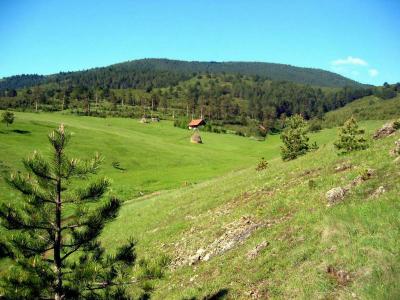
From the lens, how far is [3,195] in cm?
5206

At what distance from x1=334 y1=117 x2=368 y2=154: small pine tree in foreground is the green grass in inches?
41.5

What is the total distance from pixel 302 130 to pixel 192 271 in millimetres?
28039

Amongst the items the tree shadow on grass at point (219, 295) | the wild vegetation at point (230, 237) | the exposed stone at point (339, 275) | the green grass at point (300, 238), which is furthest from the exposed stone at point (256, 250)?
the exposed stone at point (339, 275)

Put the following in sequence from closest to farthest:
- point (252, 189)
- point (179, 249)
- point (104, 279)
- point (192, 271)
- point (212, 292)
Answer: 1. point (104, 279)
2. point (212, 292)
3. point (192, 271)
4. point (179, 249)
5. point (252, 189)

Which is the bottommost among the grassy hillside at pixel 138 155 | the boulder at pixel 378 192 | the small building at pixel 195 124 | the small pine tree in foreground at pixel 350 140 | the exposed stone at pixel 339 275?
the grassy hillside at pixel 138 155

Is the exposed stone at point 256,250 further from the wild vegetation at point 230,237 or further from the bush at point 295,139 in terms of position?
the bush at point 295,139

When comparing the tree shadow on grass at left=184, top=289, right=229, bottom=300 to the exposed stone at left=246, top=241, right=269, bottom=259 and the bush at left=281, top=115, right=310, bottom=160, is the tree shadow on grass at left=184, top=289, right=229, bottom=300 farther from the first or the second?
the bush at left=281, top=115, right=310, bottom=160

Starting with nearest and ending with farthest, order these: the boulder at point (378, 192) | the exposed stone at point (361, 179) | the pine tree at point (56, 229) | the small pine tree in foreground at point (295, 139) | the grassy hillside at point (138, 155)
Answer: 1. the pine tree at point (56, 229)
2. the boulder at point (378, 192)
3. the exposed stone at point (361, 179)
4. the small pine tree in foreground at point (295, 139)
5. the grassy hillside at point (138, 155)

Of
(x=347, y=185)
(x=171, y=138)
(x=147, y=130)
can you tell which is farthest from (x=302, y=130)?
(x=147, y=130)

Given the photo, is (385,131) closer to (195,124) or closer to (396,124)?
(396,124)

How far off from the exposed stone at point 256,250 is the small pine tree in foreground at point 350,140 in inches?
607

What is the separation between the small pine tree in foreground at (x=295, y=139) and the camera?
4584 centimetres

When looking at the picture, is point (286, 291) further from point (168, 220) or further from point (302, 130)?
point (302, 130)

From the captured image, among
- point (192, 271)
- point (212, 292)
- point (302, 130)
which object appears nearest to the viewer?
point (212, 292)
